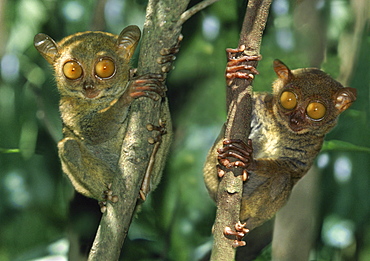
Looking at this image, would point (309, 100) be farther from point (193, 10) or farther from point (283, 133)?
point (193, 10)

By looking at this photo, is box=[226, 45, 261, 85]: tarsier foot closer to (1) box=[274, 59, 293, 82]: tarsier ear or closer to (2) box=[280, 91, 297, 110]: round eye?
(2) box=[280, 91, 297, 110]: round eye

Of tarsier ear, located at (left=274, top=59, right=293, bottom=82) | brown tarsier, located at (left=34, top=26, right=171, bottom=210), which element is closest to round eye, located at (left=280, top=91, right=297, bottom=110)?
tarsier ear, located at (left=274, top=59, right=293, bottom=82)

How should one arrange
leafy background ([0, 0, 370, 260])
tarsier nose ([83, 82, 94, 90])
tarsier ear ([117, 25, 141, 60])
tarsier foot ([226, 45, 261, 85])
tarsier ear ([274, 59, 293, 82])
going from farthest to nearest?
1. leafy background ([0, 0, 370, 260])
2. tarsier ear ([274, 59, 293, 82])
3. tarsier ear ([117, 25, 141, 60])
4. tarsier nose ([83, 82, 94, 90])
5. tarsier foot ([226, 45, 261, 85])

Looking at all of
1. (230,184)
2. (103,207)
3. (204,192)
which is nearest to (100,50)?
(103,207)

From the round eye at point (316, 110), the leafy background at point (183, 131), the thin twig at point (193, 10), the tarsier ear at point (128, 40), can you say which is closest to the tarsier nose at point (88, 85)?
the tarsier ear at point (128, 40)

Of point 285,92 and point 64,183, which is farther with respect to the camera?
point 64,183

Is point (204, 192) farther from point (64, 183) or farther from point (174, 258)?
point (64, 183)

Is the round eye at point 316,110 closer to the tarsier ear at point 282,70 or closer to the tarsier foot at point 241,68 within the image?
the tarsier ear at point 282,70
